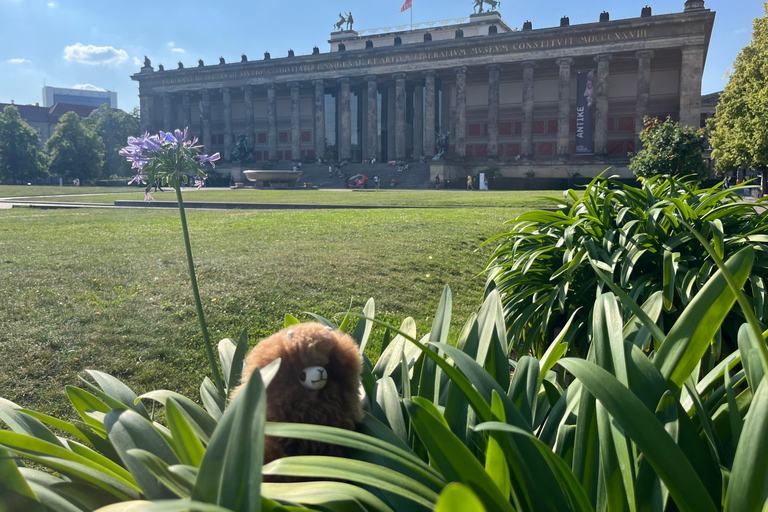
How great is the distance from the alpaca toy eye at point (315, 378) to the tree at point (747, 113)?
32666 mm

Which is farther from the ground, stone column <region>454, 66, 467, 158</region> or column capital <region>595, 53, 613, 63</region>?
column capital <region>595, 53, 613, 63</region>

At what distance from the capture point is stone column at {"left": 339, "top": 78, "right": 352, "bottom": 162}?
5961 cm

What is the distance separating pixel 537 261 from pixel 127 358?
10.9 feet

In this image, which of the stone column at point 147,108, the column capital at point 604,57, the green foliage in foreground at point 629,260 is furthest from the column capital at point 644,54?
the stone column at point 147,108

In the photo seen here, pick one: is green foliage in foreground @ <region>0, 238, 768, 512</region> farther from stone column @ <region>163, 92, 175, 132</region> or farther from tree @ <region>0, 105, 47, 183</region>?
stone column @ <region>163, 92, 175, 132</region>

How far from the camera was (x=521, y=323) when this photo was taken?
404cm

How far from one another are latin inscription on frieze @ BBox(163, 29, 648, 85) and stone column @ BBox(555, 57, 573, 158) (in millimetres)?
1690

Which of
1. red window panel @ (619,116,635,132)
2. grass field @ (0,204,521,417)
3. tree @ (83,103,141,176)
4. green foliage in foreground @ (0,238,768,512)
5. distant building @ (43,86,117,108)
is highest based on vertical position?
distant building @ (43,86,117,108)

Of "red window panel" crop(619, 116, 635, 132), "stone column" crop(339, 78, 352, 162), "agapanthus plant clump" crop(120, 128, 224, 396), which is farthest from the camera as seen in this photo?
"stone column" crop(339, 78, 352, 162)

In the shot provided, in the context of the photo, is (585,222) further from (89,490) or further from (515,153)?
(515,153)

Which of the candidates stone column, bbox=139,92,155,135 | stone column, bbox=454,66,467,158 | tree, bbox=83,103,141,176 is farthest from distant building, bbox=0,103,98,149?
stone column, bbox=454,66,467,158

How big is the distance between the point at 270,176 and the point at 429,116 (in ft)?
72.8

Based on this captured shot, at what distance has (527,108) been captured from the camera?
5319 centimetres

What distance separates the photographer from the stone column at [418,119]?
60.8 metres
